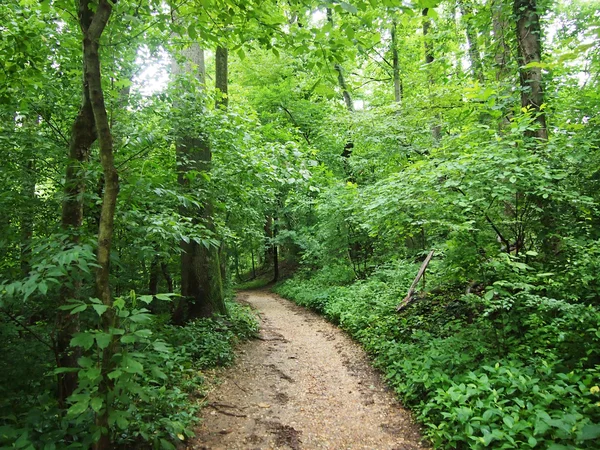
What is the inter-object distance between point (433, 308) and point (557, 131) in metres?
3.73

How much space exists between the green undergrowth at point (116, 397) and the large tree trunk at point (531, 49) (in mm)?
5918

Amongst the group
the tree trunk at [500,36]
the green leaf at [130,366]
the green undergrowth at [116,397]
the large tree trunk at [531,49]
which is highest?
the tree trunk at [500,36]

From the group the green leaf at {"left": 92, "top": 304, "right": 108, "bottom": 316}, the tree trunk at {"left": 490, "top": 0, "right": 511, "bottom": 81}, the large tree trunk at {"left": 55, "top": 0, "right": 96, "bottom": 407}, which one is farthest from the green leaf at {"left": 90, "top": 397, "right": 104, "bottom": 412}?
the tree trunk at {"left": 490, "top": 0, "right": 511, "bottom": 81}

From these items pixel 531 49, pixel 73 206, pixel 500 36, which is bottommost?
pixel 73 206

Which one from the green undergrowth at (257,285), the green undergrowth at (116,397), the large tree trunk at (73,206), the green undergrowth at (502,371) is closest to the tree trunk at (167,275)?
the green undergrowth at (116,397)

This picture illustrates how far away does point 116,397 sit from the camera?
255cm

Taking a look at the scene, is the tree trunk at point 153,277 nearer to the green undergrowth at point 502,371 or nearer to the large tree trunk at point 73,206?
the large tree trunk at point 73,206

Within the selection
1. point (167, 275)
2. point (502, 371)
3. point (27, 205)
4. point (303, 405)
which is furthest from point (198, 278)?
point (502, 371)

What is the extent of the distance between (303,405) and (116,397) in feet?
9.81

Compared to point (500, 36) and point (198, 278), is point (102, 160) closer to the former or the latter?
point (198, 278)

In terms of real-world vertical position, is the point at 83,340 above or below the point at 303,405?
above

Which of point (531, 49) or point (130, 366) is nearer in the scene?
point (130, 366)

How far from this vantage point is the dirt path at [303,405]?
3955 millimetres

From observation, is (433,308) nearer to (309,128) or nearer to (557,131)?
(557,131)
